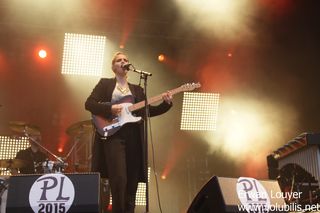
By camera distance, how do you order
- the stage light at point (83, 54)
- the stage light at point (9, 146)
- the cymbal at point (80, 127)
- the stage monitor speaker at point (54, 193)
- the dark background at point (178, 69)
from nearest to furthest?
1. the stage monitor speaker at point (54, 193)
2. the cymbal at point (80, 127)
3. the dark background at point (178, 69)
4. the stage light at point (83, 54)
5. the stage light at point (9, 146)

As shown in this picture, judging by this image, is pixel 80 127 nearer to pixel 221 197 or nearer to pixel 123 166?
pixel 123 166

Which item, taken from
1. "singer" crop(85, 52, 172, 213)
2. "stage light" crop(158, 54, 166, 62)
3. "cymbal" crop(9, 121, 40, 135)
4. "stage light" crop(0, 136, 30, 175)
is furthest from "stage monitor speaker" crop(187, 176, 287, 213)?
"stage light" crop(0, 136, 30, 175)

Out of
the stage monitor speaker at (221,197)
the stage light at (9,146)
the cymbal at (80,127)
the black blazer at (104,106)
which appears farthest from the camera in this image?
the stage light at (9,146)

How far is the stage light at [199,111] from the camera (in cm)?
908

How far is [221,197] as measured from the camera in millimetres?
2816

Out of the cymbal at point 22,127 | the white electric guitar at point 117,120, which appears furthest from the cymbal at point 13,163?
the white electric guitar at point 117,120

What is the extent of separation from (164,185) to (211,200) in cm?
599

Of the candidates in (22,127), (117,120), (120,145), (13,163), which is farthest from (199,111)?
(120,145)

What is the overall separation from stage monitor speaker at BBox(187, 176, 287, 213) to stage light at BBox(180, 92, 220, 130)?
5.94 metres

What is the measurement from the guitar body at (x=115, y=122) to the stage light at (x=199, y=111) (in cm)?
455

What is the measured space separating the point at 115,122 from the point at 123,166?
20.2 inches

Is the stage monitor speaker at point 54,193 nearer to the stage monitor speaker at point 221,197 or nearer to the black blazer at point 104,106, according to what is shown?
the stage monitor speaker at point 221,197

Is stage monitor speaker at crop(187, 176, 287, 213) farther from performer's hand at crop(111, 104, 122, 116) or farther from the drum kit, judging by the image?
the drum kit

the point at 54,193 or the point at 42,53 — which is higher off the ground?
the point at 42,53
